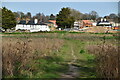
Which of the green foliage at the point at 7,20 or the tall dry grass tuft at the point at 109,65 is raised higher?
the green foliage at the point at 7,20

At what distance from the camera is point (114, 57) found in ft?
15.0

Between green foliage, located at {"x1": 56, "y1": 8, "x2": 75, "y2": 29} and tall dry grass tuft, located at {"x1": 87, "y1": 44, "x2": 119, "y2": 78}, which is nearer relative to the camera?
tall dry grass tuft, located at {"x1": 87, "y1": 44, "x2": 119, "y2": 78}

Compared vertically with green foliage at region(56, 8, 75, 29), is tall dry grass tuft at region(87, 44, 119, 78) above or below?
below

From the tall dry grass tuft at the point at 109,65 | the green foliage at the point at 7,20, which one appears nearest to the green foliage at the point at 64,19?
the green foliage at the point at 7,20

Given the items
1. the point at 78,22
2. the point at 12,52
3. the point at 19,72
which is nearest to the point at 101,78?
the point at 19,72

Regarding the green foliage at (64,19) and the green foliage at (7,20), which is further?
the green foliage at (64,19)

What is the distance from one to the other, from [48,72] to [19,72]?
3.36 feet

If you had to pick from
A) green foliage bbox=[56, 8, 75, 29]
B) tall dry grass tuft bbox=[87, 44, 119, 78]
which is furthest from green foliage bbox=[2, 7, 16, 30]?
tall dry grass tuft bbox=[87, 44, 119, 78]

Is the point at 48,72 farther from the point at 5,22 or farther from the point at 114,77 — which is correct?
the point at 5,22

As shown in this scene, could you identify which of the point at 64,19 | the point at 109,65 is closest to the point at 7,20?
the point at 64,19

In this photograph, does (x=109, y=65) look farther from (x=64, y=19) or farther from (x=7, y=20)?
(x=64, y=19)

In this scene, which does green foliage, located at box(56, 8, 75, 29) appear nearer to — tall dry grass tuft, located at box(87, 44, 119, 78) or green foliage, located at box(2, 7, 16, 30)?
green foliage, located at box(2, 7, 16, 30)

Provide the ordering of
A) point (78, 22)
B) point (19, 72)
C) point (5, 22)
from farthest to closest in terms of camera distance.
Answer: point (78, 22)
point (5, 22)
point (19, 72)

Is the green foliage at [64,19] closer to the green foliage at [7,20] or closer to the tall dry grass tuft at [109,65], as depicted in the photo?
the green foliage at [7,20]
